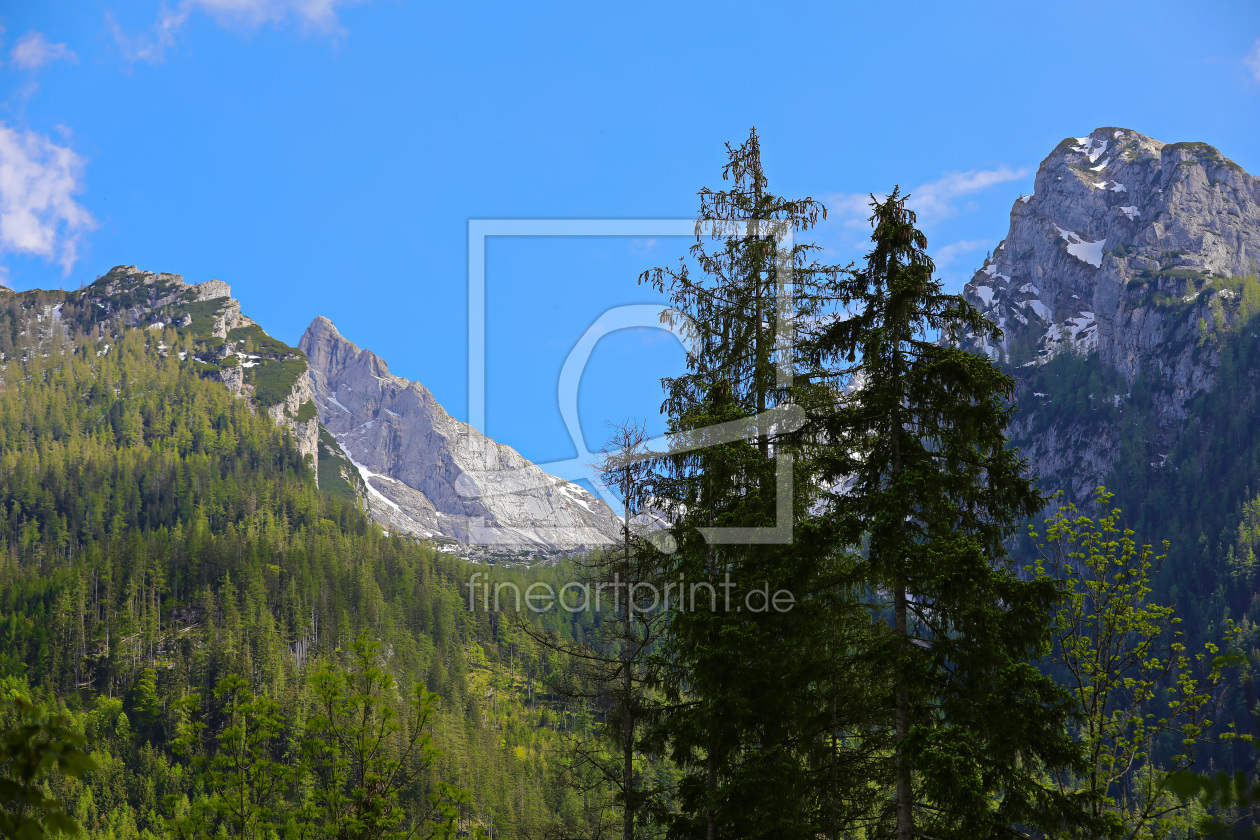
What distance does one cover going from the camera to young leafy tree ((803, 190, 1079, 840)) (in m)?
9.84

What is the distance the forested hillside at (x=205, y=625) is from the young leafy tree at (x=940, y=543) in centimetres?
6367

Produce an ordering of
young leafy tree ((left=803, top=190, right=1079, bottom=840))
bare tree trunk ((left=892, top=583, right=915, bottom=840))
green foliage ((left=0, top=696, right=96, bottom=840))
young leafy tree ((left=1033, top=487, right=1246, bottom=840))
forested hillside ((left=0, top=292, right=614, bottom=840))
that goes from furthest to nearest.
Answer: forested hillside ((left=0, top=292, right=614, bottom=840)), young leafy tree ((left=1033, top=487, right=1246, bottom=840)), bare tree trunk ((left=892, top=583, right=915, bottom=840)), young leafy tree ((left=803, top=190, right=1079, bottom=840)), green foliage ((left=0, top=696, right=96, bottom=840))

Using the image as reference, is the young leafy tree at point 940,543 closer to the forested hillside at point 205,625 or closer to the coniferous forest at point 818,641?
the coniferous forest at point 818,641

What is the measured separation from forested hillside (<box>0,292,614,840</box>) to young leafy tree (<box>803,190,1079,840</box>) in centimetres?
6367

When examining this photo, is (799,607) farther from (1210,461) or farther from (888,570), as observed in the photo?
(1210,461)

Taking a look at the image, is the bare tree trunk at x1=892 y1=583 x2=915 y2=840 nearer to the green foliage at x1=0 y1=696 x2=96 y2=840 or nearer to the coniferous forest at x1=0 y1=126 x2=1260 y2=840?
the coniferous forest at x1=0 y1=126 x2=1260 y2=840

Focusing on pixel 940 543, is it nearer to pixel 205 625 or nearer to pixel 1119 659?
pixel 1119 659

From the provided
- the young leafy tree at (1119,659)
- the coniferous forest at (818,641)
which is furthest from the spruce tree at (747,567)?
the young leafy tree at (1119,659)

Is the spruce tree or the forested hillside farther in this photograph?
the forested hillside

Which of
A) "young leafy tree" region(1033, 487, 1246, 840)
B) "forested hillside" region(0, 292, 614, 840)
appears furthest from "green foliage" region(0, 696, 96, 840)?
"forested hillside" region(0, 292, 614, 840)

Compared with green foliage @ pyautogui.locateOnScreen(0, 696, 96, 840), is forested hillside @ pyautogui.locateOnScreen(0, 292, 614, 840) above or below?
below

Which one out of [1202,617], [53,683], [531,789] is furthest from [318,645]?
[1202,617]

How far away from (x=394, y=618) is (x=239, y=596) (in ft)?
88.0

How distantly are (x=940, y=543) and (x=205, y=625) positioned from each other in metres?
139
